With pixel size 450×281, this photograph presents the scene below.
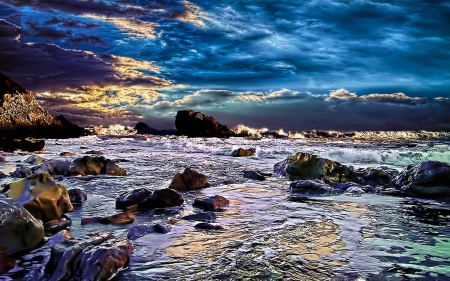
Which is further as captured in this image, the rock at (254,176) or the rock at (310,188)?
the rock at (254,176)

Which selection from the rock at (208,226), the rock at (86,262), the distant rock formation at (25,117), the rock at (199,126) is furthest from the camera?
the distant rock formation at (25,117)

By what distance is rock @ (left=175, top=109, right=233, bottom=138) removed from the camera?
45.7 m

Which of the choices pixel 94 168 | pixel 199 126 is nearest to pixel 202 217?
pixel 94 168

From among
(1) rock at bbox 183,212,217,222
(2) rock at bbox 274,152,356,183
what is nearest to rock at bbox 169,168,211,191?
(1) rock at bbox 183,212,217,222

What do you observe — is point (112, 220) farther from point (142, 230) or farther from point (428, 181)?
point (428, 181)

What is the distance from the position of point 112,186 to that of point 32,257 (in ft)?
11.2

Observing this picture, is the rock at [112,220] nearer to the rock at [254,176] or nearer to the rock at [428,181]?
the rock at [254,176]

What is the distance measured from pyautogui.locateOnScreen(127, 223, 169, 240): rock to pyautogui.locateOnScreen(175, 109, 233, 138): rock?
136 feet

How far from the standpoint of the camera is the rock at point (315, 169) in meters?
6.92

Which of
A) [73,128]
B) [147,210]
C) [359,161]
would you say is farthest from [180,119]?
[147,210]

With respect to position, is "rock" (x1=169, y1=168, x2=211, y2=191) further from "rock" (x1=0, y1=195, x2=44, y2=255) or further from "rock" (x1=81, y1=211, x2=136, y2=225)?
"rock" (x1=0, y1=195, x2=44, y2=255)

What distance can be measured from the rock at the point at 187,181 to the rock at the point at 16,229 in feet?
9.59

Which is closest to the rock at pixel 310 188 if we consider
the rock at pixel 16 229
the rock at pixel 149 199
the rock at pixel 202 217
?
the rock at pixel 149 199

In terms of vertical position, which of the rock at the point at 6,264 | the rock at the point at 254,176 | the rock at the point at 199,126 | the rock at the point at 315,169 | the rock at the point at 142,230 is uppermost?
the rock at the point at 199,126
